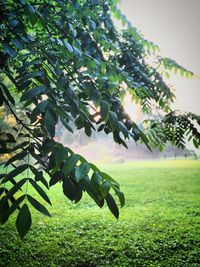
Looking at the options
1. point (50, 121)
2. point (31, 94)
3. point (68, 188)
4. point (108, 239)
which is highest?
point (31, 94)

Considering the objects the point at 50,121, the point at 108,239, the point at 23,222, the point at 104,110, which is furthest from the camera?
the point at 108,239

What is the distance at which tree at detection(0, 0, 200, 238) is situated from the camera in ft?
5.49

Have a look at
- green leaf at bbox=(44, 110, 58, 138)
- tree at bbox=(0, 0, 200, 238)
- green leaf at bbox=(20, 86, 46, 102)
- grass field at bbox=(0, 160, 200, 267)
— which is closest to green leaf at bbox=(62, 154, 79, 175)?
tree at bbox=(0, 0, 200, 238)

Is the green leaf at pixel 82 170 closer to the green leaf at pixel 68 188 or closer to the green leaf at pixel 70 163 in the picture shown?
the green leaf at pixel 70 163

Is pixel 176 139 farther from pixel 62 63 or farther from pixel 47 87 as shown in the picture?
pixel 47 87

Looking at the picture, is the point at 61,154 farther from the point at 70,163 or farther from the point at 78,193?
the point at 78,193

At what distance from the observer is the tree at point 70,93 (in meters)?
1.67

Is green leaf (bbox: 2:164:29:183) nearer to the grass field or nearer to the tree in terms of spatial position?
the tree

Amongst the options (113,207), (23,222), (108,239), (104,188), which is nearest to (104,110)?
(104,188)

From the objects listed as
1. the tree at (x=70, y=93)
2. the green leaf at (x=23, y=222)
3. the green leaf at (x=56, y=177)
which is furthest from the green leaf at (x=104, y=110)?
the green leaf at (x=23, y=222)

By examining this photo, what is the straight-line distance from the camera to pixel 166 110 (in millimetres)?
4594

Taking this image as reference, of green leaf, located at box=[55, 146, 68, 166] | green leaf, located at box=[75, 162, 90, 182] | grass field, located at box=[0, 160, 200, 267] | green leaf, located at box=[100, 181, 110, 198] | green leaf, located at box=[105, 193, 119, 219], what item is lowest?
grass field, located at box=[0, 160, 200, 267]

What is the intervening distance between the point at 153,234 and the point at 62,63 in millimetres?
5909

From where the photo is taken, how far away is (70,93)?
196 cm
